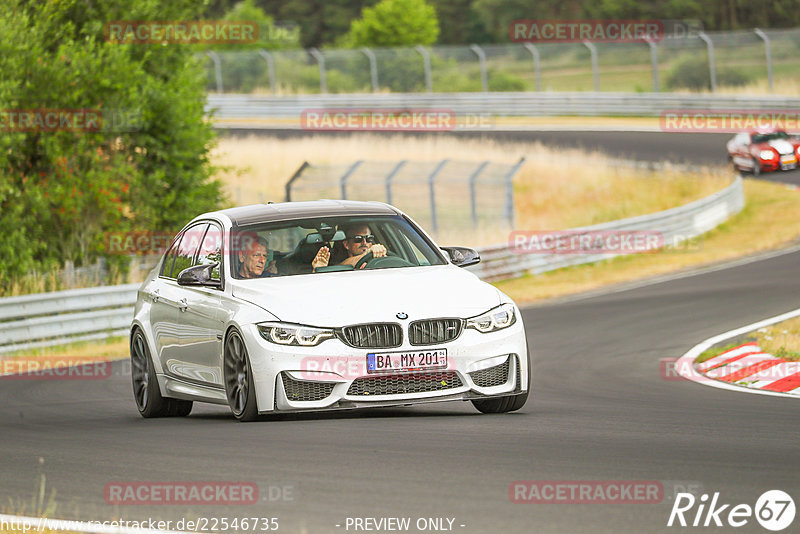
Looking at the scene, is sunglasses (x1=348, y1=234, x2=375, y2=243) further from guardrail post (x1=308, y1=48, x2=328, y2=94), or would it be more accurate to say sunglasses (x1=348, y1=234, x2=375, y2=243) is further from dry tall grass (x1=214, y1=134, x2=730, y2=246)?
guardrail post (x1=308, y1=48, x2=328, y2=94)

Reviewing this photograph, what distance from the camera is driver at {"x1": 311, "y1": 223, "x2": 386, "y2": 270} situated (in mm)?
10172

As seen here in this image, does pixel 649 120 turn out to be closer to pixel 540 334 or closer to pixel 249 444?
pixel 540 334

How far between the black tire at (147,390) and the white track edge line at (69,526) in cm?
456

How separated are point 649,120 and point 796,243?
20928 millimetres

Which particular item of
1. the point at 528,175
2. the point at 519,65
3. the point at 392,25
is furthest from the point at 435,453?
the point at 392,25

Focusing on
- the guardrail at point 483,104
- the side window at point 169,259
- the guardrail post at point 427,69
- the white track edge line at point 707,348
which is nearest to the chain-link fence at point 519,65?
the guardrail post at point 427,69

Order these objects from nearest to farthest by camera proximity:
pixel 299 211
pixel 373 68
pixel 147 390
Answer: pixel 299 211
pixel 147 390
pixel 373 68

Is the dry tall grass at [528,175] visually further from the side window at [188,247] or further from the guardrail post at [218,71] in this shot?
the side window at [188,247]

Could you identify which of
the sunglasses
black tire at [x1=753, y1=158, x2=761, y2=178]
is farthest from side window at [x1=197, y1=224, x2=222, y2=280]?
black tire at [x1=753, y1=158, x2=761, y2=178]

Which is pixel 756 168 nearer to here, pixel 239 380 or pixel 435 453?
pixel 239 380

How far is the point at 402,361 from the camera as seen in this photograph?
9102 mm

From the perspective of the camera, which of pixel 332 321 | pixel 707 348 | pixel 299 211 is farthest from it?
pixel 707 348

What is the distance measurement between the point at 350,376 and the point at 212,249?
206 cm

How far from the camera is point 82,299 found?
65.6ft
